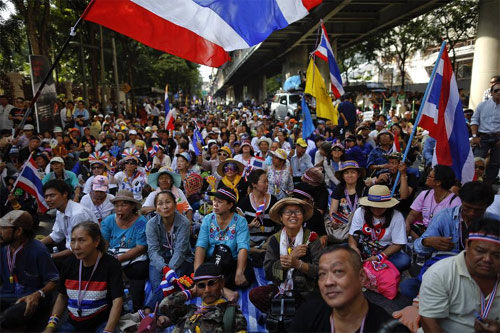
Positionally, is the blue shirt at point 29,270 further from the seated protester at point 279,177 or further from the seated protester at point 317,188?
the seated protester at point 279,177

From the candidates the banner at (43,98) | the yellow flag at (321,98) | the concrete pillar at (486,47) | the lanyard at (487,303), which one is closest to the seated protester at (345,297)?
the lanyard at (487,303)

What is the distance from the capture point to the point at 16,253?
3.58 meters

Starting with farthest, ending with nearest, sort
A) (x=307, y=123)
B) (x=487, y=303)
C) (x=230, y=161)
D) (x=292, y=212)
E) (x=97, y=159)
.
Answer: (x=307, y=123), (x=97, y=159), (x=230, y=161), (x=292, y=212), (x=487, y=303)

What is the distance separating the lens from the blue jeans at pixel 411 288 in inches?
153

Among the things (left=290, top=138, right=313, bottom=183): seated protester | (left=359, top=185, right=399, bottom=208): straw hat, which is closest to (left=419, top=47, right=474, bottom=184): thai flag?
(left=359, top=185, right=399, bottom=208): straw hat

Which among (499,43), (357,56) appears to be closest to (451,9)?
(499,43)

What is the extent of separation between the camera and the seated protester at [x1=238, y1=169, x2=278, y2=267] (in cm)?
511

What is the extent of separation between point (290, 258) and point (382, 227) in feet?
4.83

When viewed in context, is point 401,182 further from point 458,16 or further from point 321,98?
point 458,16

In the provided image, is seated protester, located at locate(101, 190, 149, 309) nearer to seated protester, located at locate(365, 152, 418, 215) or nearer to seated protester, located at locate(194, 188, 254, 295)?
seated protester, located at locate(194, 188, 254, 295)

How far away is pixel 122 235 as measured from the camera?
4.37 m

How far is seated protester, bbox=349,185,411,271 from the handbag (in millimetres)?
73

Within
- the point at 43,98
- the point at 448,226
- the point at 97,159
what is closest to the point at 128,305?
the point at 448,226

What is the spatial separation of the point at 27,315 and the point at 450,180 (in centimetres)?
463
